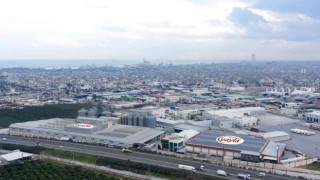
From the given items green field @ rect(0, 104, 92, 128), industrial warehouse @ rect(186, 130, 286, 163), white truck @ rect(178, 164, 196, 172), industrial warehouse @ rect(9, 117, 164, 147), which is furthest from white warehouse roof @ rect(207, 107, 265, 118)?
white truck @ rect(178, 164, 196, 172)

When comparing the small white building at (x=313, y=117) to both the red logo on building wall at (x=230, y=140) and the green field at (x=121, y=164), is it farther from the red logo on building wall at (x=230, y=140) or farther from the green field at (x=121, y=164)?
the green field at (x=121, y=164)

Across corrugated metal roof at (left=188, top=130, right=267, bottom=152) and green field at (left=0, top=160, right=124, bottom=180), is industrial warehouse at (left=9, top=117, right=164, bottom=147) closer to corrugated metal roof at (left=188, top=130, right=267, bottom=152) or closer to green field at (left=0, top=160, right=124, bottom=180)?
corrugated metal roof at (left=188, top=130, right=267, bottom=152)

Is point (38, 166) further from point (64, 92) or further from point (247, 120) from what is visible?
point (64, 92)

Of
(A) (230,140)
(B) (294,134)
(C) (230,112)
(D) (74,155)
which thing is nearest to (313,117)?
(B) (294,134)

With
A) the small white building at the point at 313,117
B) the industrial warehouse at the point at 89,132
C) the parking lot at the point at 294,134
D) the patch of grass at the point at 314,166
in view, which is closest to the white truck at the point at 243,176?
the patch of grass at the point at 314,166

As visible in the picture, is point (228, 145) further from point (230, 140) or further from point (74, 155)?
point (74, 155)

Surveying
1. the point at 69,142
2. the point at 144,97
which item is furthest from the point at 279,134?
the point at 144,97
